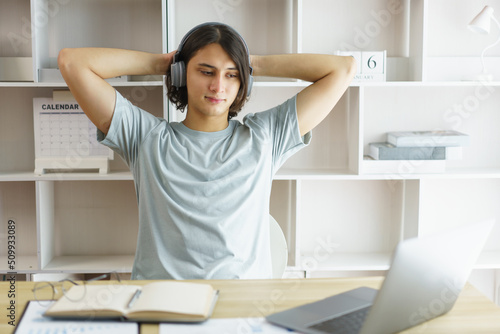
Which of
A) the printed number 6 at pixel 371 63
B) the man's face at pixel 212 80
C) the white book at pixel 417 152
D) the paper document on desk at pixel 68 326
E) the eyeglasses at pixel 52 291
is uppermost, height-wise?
the printed number 6 at pixel 371 63

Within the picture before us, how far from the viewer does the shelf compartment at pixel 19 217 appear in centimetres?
248

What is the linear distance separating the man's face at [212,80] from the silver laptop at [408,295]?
68cm

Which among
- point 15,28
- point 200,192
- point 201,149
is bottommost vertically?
point 200,192

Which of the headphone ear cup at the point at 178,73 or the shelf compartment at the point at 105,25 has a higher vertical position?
the shelf compartment at the point at 105,25

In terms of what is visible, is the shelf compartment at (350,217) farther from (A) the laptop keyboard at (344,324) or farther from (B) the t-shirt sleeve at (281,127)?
(A) the laptop keyboard at (344,324)

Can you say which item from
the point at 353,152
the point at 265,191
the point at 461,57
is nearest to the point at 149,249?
the point at 265,191

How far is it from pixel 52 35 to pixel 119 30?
0.99 feet

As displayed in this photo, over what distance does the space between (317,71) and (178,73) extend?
0.44m

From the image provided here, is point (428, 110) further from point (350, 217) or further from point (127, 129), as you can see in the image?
point (127, 129)

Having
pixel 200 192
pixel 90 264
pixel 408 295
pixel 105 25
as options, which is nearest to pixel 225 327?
pixel 408 295

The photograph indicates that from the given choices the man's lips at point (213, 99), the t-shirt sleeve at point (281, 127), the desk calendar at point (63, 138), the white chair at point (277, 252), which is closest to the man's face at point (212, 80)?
the man's lips at point (213, 99)

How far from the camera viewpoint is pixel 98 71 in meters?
1.51

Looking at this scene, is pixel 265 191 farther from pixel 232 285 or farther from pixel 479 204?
pixel 479 204

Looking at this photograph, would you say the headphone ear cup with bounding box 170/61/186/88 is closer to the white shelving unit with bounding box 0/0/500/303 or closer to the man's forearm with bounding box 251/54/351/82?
the man's forearm with bounding box 251/54/351/82
